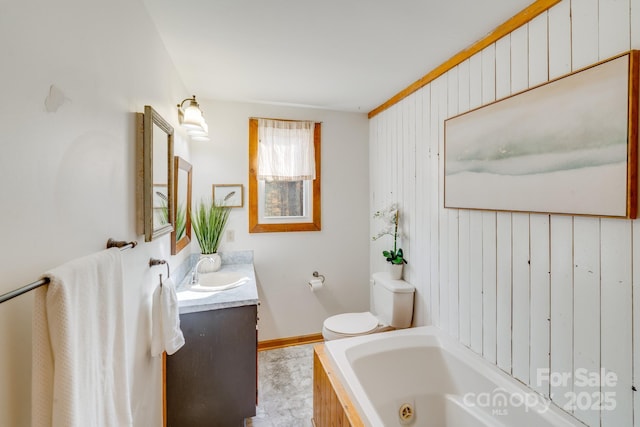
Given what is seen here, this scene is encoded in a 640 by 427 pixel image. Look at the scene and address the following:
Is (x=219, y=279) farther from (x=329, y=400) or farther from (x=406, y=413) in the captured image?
(x=406, y=413)

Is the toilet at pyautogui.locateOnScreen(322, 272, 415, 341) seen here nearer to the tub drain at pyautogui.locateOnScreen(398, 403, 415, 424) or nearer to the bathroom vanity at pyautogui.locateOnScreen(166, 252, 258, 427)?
the tub drain at pyautogui.locateOnScreen(398, 403, 415, 424)

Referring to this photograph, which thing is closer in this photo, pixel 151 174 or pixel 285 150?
pixel 151 174

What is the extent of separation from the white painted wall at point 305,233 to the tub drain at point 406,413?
1265mm

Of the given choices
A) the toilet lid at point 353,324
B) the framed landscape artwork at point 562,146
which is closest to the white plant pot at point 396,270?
the toilet lid at point 353,324

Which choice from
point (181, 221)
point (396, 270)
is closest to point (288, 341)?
point (396, 270)

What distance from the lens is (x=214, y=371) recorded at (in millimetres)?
1615

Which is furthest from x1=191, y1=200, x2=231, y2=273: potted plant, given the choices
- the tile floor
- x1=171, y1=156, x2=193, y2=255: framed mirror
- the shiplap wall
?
the shiplap wall

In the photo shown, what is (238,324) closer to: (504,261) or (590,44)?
(504,261)

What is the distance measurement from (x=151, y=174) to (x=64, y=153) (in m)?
0.52

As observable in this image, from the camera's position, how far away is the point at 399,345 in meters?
1.77

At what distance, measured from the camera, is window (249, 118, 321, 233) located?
103 inches

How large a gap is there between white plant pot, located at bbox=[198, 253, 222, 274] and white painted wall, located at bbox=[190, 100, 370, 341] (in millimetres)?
236

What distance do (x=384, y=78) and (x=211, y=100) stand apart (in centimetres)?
155

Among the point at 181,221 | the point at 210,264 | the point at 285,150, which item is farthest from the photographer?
the point at 285,150
